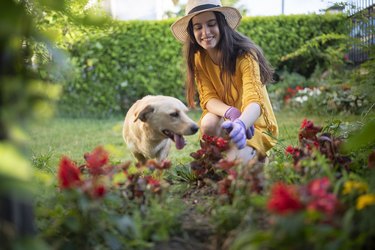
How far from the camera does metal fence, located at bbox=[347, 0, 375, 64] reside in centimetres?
442

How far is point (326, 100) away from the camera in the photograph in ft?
26.2

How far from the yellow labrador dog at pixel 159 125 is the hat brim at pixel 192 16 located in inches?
25.5

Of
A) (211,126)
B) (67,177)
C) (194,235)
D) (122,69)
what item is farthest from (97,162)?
(122,69)

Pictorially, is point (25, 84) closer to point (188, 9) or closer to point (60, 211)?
point (60, 211)

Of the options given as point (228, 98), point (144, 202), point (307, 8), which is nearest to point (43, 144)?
point (228, 98)

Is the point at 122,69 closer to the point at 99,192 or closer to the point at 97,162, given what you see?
the point at 97,162

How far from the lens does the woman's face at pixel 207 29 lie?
12.0ft

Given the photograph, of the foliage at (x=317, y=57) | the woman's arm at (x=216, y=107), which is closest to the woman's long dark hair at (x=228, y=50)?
the woman's arm at (x=216, y=107)

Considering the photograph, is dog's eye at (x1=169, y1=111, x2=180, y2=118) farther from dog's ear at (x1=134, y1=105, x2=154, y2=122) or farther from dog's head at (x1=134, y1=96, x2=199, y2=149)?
dog's ear at (x1=134, y1=105, x2=154, y2=122)

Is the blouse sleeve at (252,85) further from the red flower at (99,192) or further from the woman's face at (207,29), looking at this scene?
the red flower at (99,192)

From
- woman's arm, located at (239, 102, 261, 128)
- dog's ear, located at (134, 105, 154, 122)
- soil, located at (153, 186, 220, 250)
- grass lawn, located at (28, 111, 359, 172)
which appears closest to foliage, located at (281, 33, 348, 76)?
grass lawn, located at (28, 111, 359, 172)

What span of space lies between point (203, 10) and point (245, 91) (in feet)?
2.43

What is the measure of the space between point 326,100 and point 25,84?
744cm

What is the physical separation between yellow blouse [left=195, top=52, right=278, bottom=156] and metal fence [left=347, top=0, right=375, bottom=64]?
118 centimetres
